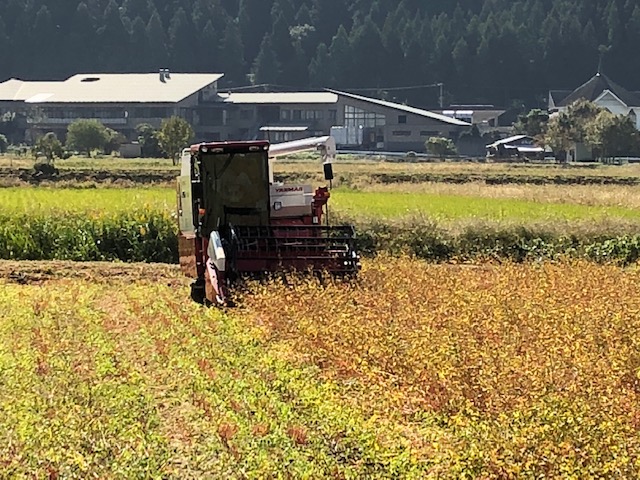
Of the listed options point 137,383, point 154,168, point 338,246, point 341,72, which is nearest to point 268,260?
point 338,246

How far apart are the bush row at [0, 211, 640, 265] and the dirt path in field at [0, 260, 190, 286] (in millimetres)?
1062

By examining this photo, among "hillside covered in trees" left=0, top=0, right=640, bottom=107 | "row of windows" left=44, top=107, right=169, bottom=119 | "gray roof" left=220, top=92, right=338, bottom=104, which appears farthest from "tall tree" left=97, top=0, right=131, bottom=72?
"row of windows" left=44, top=107, right=169, bottom=119

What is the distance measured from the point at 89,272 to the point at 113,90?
179 feet

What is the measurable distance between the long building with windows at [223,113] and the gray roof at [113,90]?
66 mm

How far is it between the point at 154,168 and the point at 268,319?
26661 millimetres

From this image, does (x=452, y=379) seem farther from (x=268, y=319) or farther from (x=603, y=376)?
(x=268, y=319)

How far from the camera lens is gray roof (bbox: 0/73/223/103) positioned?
210 ft

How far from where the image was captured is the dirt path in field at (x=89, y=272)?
44.6 ft

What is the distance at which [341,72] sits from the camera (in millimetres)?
92875

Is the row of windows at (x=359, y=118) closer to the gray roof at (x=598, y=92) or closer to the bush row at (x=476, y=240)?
the gray roof at (x=598, y=92)

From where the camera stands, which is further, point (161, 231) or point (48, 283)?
point (161, 231)

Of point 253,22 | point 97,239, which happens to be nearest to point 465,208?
point 97,239

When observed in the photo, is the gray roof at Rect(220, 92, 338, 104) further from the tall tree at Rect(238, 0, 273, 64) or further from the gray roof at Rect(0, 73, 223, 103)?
the tall tree at Rect(238, 0, 273, 64)

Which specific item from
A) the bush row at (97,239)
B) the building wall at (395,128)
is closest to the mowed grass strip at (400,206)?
the bush row at (97,239)
